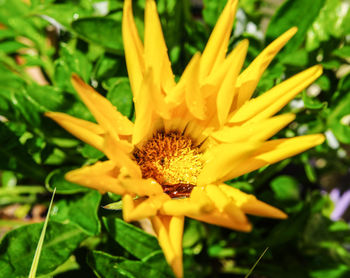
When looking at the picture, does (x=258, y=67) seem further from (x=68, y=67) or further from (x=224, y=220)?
(x=68, y=67)

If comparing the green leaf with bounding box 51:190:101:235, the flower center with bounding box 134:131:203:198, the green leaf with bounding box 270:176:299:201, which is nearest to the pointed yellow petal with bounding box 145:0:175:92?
the flower center with bounding box 134:131:203:198

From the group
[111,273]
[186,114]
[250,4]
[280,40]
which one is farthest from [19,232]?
[250,4]

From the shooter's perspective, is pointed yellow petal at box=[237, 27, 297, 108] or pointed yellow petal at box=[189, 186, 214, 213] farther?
pointed yellow petal at box=[237, 27, 297, 108]

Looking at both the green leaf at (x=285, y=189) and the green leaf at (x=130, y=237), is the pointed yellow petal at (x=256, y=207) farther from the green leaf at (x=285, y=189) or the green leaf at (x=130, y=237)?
the green leaf at (x=285, y=189)

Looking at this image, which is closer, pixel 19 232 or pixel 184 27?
pixel 19 232

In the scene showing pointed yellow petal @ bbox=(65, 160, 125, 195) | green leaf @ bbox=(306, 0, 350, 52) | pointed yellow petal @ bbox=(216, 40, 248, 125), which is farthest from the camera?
green leaf @ bbox=(306, 0, 350, 52)

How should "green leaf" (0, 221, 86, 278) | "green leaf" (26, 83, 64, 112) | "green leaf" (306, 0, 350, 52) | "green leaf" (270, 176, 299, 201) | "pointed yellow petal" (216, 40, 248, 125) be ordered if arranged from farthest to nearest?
"green leaf" (270, 176, 299, 201) < "green leaf" (306, 0, 350, 52) < "green leaf" (26, 83, 64, 112) < "green leaf" (0, 221, 86, 278) < "pointed yellow petal" (216, 40, 248, 125)

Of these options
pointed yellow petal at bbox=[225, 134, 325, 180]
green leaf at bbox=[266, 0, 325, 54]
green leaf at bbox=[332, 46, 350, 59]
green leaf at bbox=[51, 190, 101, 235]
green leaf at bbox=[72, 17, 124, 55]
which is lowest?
green leaf at bbox=[51, 190, 101, 235]

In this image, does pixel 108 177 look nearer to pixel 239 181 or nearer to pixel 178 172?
pixel 178 172

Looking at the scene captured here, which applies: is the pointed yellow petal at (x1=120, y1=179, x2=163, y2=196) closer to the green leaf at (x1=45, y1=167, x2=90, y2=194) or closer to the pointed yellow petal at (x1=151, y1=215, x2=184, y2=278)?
the pointed yellow petal at (x1=151, y1=215, x2=184, y2=278)
